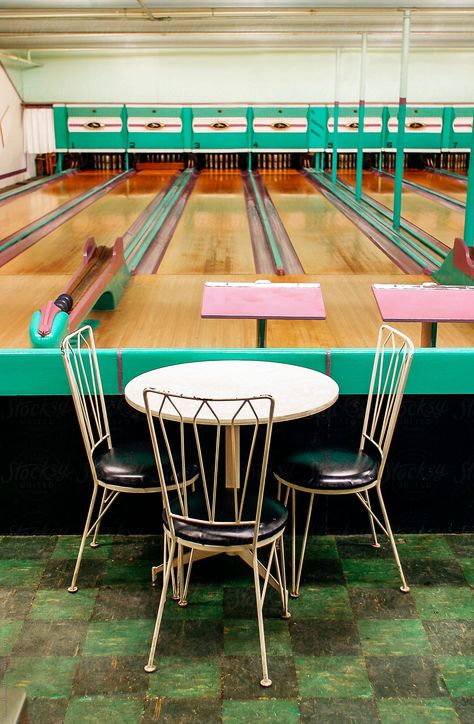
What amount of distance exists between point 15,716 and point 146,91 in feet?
47.7

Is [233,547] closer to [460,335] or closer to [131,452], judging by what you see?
[131,452]

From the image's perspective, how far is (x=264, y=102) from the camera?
14.1m

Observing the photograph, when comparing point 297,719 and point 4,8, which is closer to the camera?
point 297,719

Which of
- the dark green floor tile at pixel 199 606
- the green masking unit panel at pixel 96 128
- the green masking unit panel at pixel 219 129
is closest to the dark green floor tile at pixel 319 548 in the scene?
the dark green floor tile at pixel 199 606

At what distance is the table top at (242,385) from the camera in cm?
255

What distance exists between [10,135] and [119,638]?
12.4 meters

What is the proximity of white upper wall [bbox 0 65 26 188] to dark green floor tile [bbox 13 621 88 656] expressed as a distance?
11.3m

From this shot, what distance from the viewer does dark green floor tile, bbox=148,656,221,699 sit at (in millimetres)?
2301

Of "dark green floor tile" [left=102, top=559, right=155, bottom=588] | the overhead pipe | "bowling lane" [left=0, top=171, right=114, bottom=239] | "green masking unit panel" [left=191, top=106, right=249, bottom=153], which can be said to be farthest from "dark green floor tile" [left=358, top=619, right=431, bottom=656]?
"green masking unit panel" [left=191, top=106, right=249, bottom=153]

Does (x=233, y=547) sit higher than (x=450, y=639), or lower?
higher

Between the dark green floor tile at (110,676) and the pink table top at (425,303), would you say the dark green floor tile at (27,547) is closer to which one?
the dark green floor tile at (110,676)

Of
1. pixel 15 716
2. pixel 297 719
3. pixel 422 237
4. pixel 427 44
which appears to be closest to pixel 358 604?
pixel 297 719

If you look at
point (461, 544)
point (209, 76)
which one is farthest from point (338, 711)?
point (209, 76)

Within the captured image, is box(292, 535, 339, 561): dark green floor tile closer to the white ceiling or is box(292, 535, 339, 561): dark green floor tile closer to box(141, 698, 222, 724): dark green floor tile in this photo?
box(141, 698, 222, 724): dark green floor tile
